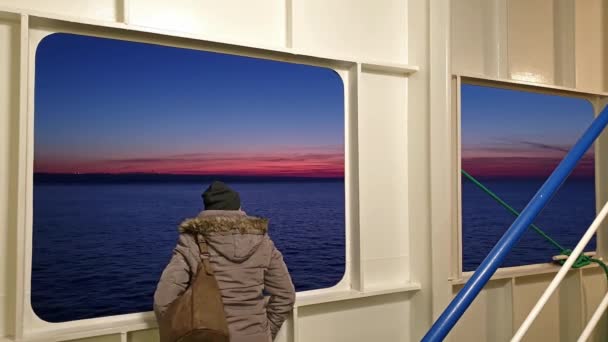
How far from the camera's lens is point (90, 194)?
30453 millimetres

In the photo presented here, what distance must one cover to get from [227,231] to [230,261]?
13 centimetres

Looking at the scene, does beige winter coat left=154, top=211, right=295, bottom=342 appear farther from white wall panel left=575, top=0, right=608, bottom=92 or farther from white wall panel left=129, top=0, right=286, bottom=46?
white wall panel left=575, top=0, right=608, bottom=92

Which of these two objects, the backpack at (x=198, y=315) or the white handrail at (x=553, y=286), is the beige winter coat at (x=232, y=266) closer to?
the backpack at (x=198, y=315)

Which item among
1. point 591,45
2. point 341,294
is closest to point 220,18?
point 341,294

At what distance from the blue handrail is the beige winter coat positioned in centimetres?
91

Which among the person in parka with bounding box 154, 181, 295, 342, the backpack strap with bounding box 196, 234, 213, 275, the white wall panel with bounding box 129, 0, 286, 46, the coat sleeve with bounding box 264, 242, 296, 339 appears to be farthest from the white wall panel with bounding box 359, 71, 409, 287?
the backpack strap with bounding box 196, 234, 213, 275

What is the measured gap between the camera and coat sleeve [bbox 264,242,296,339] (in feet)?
6.55

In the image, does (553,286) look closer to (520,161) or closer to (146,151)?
(146,151)

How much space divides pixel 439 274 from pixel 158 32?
2.09m

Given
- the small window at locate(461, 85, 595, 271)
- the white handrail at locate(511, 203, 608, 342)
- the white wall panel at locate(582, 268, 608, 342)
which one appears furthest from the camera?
the small window at locate(461, 85, 595, 271)

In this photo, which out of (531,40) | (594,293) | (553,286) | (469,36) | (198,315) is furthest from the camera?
(594,293)

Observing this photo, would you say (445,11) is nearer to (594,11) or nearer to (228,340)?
(594,11)

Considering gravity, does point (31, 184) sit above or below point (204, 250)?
above

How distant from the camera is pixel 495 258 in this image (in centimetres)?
120
